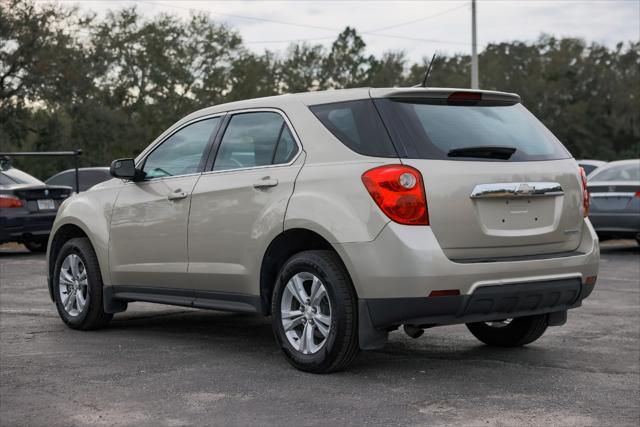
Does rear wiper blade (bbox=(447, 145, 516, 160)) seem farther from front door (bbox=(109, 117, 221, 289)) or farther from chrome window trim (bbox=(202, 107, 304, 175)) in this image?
front door (bbox=(109, 117, 221, 289))

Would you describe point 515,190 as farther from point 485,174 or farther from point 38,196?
point 38,196

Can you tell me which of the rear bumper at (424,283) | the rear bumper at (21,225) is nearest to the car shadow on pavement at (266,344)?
the rear bumper at (424,283)

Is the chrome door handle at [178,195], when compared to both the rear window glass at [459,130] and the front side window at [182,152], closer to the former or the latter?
the front side window at [182,152]

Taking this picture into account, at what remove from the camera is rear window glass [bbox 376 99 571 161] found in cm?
582

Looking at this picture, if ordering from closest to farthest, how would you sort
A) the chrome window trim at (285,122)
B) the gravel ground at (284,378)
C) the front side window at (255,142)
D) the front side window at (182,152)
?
the gravel ground at (284,378), the chrome window trim at (285,122), the front side window at (255,142), the front side window at (182,152)

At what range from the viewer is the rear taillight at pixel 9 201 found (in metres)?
15.8

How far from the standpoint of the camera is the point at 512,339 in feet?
23.3

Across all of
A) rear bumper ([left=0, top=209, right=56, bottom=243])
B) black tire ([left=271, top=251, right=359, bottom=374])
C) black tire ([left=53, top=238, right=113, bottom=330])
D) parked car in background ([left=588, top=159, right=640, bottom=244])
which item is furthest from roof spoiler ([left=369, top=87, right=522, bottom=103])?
rear bumper ([left=0, top=209, right=56, bottom=243])

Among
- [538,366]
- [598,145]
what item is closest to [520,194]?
[538,366]

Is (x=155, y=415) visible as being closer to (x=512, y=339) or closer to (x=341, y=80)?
(x=512, y=339)

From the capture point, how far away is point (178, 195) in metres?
7.12

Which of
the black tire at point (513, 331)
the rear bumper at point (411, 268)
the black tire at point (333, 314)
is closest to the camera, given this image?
the rear bumper at point (411, 268)

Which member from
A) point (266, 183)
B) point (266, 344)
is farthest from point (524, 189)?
point (266, 344)

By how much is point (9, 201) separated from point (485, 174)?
11.7 metres
